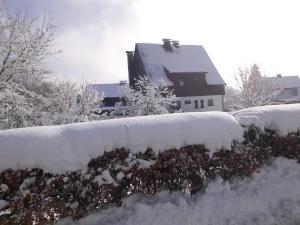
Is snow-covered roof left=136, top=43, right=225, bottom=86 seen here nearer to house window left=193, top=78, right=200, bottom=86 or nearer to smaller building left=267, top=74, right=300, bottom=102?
house window left=193, top=78, right=200, bottom=86

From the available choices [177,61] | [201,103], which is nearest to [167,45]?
[177,61]

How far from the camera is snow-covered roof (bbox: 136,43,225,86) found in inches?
1502

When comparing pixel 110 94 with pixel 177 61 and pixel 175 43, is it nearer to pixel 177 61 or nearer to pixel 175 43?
pixel 175 43

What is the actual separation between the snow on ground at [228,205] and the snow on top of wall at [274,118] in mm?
559

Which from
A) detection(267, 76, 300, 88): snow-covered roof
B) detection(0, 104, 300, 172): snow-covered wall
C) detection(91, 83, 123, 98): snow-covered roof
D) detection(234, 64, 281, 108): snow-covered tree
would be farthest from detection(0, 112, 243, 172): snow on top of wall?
detection(267, 76, 300, 88): snow-covered roof

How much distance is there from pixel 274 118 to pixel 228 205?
1.89 meters

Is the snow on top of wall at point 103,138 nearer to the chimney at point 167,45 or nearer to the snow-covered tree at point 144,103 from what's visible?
the snow-covered tree at point 144,103

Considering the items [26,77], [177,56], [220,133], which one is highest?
[177,56]

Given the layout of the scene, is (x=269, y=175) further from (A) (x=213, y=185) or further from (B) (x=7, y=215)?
(B) (x=7, y=215)

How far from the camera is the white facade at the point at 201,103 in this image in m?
39.8

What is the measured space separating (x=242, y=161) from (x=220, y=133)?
0.60 m

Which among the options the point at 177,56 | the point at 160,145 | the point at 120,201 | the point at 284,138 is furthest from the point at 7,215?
the point at 177,56

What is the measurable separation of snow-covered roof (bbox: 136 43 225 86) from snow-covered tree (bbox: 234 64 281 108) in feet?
15.6

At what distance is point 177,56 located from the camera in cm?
4059
